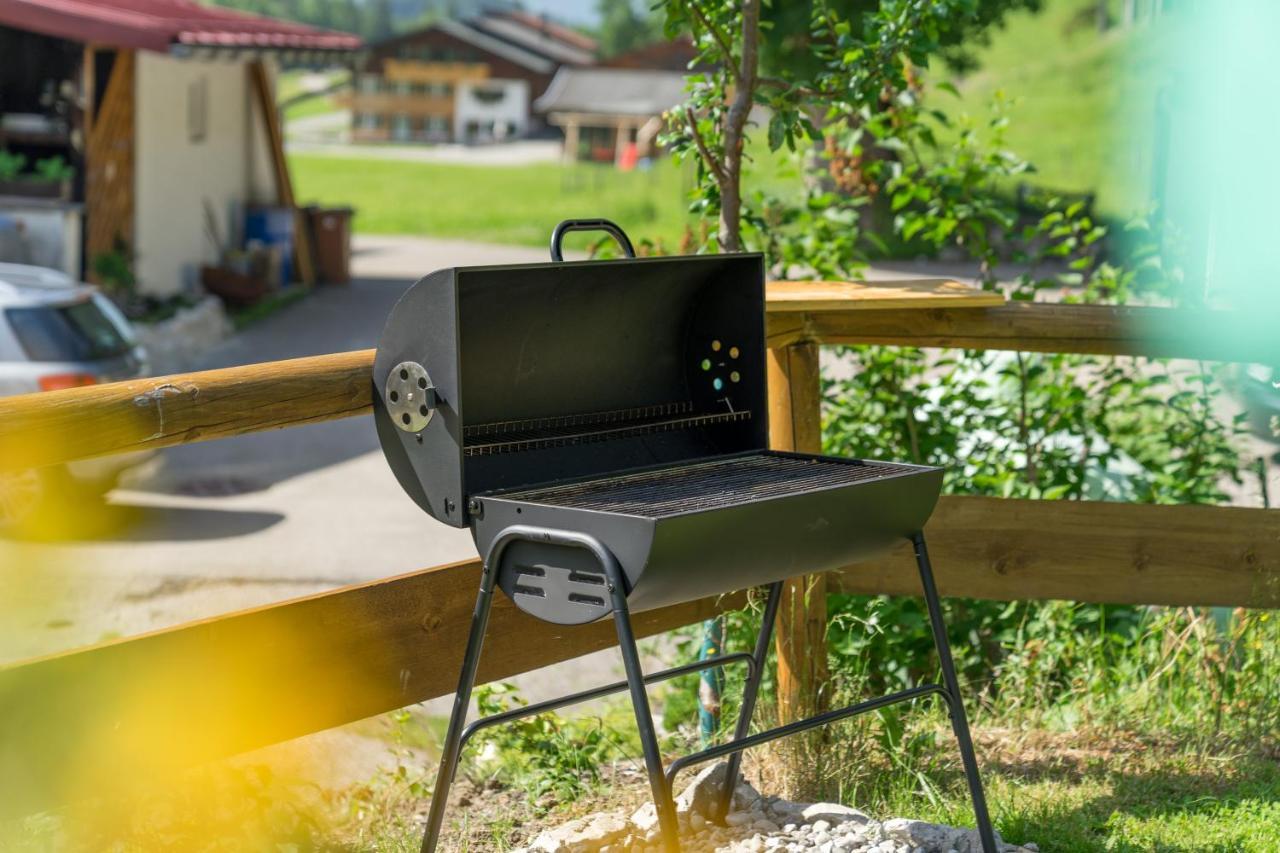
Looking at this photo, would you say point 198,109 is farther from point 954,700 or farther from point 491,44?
point 491,44

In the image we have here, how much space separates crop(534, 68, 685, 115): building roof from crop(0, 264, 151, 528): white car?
36439mm

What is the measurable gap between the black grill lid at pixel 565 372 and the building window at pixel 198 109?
17.3 metres

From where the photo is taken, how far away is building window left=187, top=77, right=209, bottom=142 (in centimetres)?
1962

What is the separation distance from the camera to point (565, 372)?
3395 mm

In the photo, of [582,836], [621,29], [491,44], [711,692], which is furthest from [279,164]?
[621,29]

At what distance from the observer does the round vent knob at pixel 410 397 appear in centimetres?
297

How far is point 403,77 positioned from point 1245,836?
3774 inches

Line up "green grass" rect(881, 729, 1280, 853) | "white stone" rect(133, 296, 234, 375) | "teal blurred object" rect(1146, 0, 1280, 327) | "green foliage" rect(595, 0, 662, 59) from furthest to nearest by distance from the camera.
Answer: "green foliage" rect(595, 0, 662, 59)
"white stone" rect(133, 296, 234, 375)
"teal blurred object" rect(1146, 0, 1280, 327)
"green grass" rect(881, 729, 1280, 853)

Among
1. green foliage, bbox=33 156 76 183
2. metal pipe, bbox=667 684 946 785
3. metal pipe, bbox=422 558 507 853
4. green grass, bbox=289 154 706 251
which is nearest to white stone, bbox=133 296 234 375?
green foliage, bbox=33 156 76 183

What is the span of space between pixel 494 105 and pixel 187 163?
76050 mm

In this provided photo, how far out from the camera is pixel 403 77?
95625mm

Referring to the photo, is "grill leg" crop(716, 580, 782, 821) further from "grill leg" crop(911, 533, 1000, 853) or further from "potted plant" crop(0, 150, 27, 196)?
"potted plant" crop(0, 150, 27, 196)

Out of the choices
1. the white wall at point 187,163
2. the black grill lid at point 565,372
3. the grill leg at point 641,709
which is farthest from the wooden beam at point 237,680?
the white wall at point 187,163

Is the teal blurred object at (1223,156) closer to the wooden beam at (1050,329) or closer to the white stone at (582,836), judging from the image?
the wooden beam at (1050,329)
